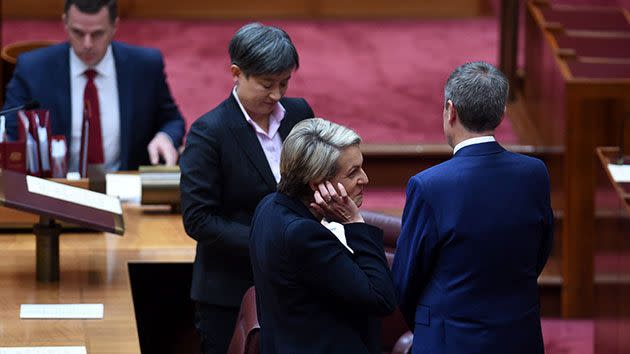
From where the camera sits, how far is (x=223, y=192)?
4109mm

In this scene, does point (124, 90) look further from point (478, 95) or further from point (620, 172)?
point (478, 95)

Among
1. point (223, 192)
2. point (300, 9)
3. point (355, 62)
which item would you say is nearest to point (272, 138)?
point (223, 192)

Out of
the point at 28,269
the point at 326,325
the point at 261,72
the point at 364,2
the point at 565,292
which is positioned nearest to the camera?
the point at 326,325

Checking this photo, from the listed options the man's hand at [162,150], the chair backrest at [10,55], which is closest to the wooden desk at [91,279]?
the man's hand at [162,150]

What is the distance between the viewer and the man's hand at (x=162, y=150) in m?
5.31

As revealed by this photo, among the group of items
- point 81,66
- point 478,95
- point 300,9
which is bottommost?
point 300,9

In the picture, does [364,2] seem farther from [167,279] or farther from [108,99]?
[167,279]

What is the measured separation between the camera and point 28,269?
451cm

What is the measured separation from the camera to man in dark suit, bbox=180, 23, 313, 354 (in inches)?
156

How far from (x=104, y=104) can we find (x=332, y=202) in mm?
2338

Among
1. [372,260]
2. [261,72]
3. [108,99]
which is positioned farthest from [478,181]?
[108,99]

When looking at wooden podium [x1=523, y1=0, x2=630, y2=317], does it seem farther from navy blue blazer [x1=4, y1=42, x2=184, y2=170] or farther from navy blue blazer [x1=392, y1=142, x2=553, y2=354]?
navy blue blazer [x1=392, y1=142, x2=553, y2=354]

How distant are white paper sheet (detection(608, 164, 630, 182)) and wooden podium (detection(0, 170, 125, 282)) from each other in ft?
5.24

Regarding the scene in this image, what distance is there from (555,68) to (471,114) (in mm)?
3449
